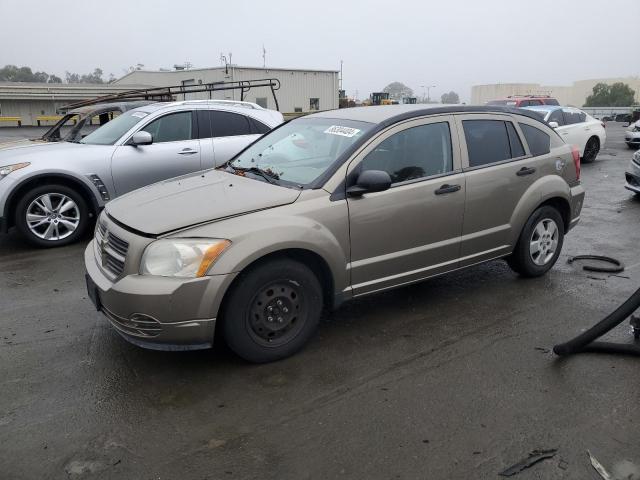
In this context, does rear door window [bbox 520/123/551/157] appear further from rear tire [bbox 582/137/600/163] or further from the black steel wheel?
rear tire [bbox 582/137/600/163]

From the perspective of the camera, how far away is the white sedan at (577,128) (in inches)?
539

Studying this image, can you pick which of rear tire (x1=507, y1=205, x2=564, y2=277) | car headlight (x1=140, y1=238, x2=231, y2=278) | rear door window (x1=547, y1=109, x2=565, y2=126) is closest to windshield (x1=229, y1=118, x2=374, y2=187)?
car headlight (x1=140, y1=238, x2=231, y2=278)

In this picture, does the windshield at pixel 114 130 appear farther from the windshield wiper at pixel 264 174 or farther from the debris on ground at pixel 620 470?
the debris on ground at pixel 620 470

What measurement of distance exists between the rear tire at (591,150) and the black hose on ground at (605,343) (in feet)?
40.2

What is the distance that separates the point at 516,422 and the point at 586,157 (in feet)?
45.2

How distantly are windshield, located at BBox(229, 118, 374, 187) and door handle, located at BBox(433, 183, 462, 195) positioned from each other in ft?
2.51

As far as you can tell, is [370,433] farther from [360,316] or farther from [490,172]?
[490,172]

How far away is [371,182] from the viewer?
3775 mm

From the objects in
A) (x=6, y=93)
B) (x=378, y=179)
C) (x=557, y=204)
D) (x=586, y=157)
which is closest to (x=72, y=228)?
(x=378, y=179)

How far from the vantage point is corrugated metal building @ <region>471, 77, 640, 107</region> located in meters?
103

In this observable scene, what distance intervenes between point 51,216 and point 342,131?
4261 millimetres

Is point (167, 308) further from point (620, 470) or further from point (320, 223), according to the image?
point (620, 470)

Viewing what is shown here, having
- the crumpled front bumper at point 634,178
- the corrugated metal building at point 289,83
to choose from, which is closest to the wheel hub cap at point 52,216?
the crumpled front bumper at point 634,178

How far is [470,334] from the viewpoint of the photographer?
4.15 m
